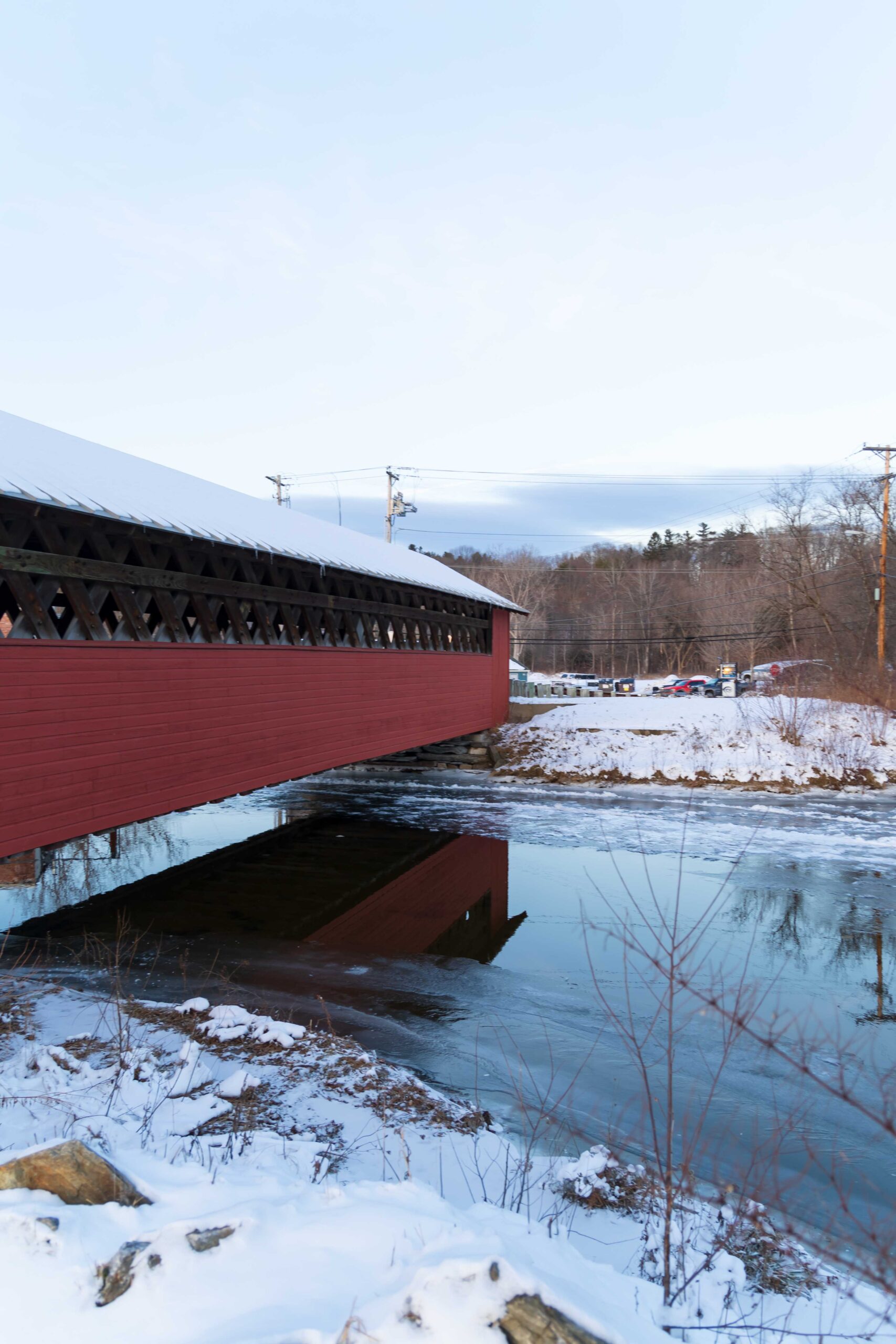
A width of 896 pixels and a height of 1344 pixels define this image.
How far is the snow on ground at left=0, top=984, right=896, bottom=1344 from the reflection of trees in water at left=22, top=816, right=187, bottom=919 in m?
4.42

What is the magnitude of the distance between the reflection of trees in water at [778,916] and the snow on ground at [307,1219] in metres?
4.42

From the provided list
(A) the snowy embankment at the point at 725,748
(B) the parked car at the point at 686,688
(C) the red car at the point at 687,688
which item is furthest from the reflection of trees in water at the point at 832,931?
(C) the red car at the point at 687,688

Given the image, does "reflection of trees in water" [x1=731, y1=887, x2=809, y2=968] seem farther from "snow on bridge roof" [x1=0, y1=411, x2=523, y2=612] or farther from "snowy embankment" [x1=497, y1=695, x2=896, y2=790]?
"snowy embankment" [x1=497, y1=695, x2=896, y2=790]

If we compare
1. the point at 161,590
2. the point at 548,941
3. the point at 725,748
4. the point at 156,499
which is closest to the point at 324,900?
the point at 548,941

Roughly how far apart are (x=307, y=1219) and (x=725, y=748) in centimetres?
1684

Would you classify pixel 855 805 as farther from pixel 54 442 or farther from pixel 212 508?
pixel 54 442

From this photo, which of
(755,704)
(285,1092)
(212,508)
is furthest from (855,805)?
(285,1092)

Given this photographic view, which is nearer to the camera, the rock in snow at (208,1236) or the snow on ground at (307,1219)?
the snow on ground at (307,1219)

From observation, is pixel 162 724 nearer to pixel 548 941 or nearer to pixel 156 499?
pixel 156 499

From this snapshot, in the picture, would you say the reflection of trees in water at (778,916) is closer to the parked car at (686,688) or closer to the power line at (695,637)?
the power line at (695,637)

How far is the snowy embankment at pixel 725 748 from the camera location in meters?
16.9

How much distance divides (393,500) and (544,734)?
11.7 meters

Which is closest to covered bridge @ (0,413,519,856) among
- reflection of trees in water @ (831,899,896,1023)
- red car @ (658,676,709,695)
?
reflection of trees in water @ (831,899,896,1023)

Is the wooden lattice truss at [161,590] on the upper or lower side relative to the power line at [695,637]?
lower
